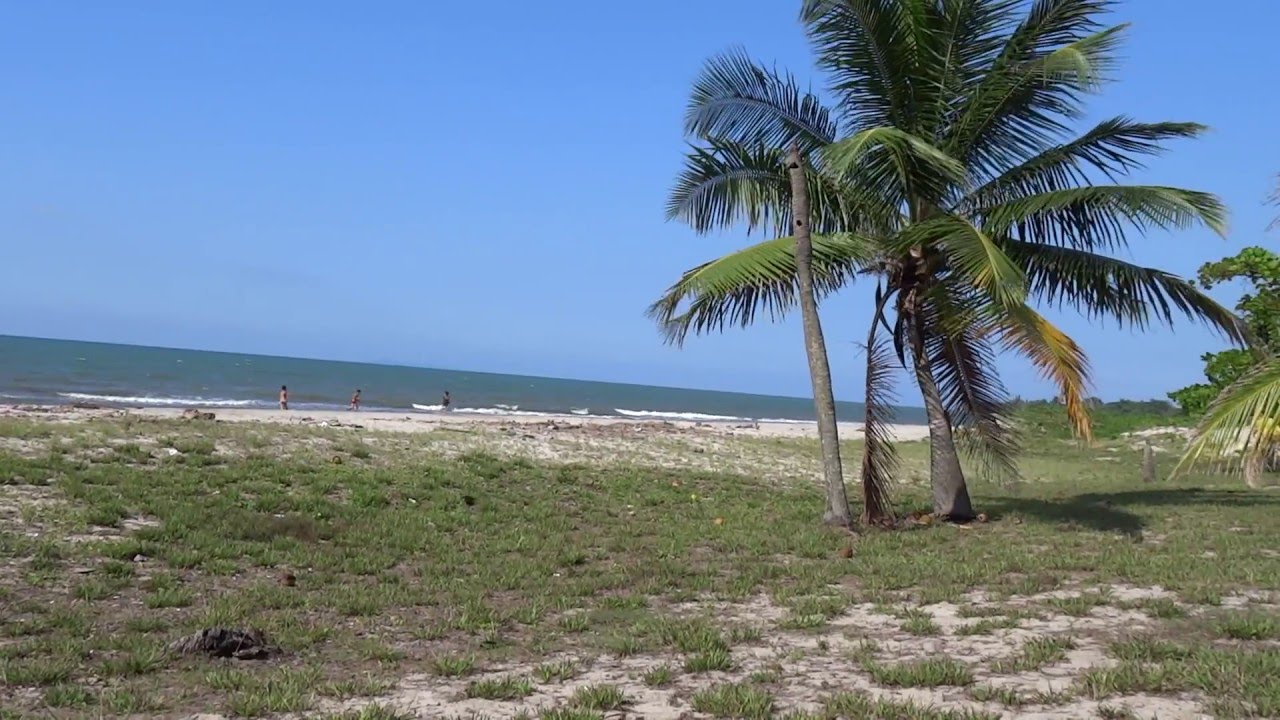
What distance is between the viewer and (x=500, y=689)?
4.54 metres

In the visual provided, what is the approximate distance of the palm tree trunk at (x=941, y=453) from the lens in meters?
11.5

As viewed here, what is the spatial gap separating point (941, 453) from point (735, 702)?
8.07 meters

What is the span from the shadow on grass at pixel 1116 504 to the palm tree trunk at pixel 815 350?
9.32 feet

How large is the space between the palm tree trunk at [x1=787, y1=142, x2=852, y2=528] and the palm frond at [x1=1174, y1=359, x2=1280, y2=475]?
534 centimetres

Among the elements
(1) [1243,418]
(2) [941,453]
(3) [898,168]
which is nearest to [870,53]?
(3) [898,168]

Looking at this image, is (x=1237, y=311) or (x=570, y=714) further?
(x=1237, y=311)

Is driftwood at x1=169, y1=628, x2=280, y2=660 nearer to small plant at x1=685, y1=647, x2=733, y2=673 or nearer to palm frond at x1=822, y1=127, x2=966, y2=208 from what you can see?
small plant at x1=685, y1=647, x2=733, y2=673

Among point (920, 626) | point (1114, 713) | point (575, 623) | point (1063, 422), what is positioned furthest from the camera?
point (1063, 422)

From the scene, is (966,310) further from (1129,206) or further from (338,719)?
(338,719)

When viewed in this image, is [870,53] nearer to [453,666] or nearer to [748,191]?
[748,191]

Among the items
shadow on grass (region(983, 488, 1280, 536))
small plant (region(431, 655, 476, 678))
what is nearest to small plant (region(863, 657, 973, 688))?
small plant (region(431, 655, 476, 678))

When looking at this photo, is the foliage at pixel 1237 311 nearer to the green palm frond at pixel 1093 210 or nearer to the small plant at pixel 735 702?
the green palm frond at pixel 1093 210

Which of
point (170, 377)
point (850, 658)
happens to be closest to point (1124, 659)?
point (850, 658)

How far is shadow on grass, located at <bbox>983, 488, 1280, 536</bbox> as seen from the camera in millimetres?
11445
